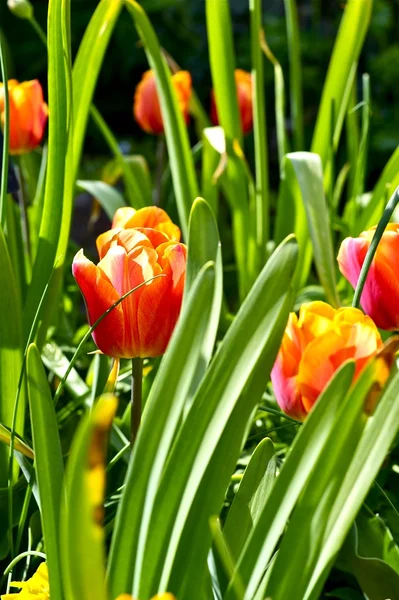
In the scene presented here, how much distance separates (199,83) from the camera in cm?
397

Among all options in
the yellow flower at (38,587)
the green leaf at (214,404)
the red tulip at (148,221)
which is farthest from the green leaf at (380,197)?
the yellow flower at (38,587)

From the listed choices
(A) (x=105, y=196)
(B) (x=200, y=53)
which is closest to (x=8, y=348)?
(A) (x=105, y=196)

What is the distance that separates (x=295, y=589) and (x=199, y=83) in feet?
11.5

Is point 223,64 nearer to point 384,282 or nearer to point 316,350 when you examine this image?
point 384,282

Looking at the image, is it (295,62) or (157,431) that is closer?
(157,431)

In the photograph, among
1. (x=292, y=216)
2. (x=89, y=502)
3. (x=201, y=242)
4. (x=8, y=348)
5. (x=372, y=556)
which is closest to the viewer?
(x=89, y=502)

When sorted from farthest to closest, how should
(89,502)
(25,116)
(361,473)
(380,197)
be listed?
(25,116), (380,197), (361,473), (89,502)

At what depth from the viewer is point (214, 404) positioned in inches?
26.6

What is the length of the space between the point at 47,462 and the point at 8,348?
309 mm

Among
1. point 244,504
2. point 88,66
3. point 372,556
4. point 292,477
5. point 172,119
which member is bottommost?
point 372,556

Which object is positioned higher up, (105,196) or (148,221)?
(148,221)

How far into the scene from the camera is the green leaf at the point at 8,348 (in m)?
0.98

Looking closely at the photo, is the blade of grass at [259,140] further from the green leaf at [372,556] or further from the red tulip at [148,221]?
the green leaf at [372,556]

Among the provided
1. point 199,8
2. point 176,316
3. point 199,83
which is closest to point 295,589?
point 176,316
